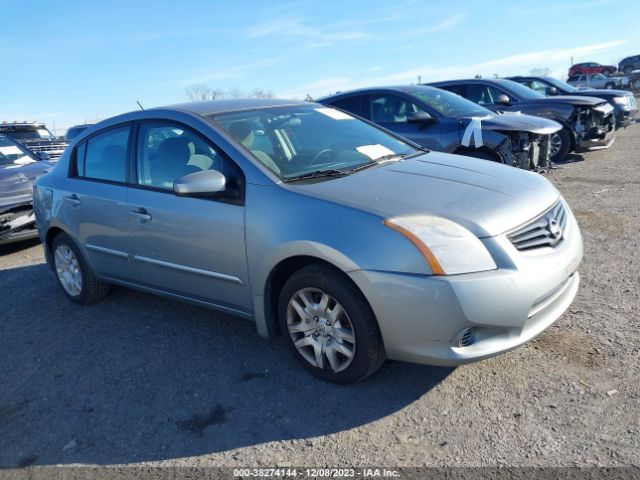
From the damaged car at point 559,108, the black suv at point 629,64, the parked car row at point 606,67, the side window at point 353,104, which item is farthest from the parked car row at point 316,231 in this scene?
the black suv at point 629,64

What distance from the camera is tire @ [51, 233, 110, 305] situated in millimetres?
4824

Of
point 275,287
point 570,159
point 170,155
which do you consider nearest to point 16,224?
point 170,155

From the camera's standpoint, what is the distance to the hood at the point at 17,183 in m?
7.04

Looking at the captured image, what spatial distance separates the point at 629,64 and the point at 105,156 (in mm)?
49965

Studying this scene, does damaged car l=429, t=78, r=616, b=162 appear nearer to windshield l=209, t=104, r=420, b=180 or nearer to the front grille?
windshield l=209, t=104, r=420, b=180

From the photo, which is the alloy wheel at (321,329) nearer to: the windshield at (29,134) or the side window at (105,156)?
the side window at (105,156)

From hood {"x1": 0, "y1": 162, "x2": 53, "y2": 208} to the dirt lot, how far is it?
3.17m

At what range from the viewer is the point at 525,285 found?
278 cm

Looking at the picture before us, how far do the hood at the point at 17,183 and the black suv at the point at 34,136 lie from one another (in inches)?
245

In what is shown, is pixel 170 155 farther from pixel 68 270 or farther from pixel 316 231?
pixel 68 270

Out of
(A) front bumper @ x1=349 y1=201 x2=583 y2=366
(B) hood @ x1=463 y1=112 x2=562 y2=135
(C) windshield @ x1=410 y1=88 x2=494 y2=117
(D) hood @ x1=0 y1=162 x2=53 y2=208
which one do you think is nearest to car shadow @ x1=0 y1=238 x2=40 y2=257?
(D) hood @ x1=0 y1=162 x2=53 y2=208

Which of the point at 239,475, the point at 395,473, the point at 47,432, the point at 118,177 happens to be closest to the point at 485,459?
the point at 395,473

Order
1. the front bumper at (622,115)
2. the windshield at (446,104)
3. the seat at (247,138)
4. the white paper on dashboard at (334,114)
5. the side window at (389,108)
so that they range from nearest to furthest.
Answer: the seat at (247,138) < the white paper on dashboard at (334,114) < the windshield at (446,104) < the side window at (389,108) < the front bumper at (622,115)

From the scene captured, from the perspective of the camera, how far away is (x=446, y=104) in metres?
8.34
